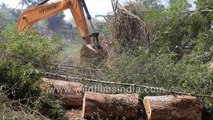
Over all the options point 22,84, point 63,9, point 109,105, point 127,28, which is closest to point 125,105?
point 109,105

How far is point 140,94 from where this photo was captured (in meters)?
5.95

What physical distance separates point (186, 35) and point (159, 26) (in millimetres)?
675

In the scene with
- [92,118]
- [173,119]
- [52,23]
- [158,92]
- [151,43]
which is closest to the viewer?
[92,118]

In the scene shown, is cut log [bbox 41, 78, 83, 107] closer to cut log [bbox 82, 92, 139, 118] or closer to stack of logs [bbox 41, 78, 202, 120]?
stack of logs [bbox 41, 78, 202, 120]

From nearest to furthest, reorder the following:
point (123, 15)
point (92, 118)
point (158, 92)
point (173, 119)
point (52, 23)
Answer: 1. point (92, 118)
2. point (173, 119)
3. point (158, 92)
4. point (123, 15)
5. point (52, 23)

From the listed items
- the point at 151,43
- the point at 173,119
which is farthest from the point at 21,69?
the point at 151,43

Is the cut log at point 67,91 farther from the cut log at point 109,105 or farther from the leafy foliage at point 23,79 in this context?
the cut log at point 109,105

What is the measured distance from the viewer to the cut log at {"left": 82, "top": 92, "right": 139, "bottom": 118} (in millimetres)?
5238

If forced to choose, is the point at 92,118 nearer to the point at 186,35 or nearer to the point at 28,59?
the point at 28,59

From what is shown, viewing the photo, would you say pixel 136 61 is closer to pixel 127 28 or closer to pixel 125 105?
pixel 125 105

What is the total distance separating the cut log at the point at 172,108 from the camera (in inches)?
215

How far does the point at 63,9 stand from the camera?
9.36 meters

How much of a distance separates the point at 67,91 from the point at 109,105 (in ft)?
2.68

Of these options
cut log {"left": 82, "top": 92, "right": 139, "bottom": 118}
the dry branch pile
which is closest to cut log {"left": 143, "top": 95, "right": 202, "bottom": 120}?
cut log {"left": 82, "top": 92, "right": 139, "bottom": 118}
